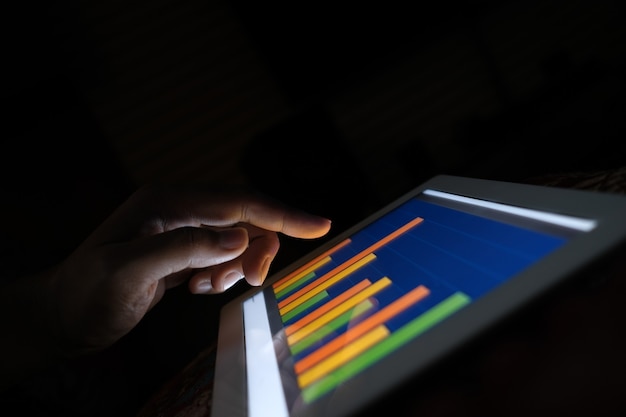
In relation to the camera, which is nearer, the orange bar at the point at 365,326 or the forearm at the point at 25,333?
the orange bar at the point at 365,326

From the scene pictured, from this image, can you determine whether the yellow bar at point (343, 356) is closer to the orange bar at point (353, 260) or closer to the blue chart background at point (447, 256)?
the blue chart background at point (447, 256)

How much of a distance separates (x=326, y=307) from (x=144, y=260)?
0.39 metres

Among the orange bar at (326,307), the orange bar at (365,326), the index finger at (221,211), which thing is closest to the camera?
the orange bar at (365,326)

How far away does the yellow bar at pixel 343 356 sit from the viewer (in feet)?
1.45

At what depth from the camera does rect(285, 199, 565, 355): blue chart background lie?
427 mm

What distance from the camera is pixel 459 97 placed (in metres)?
3.67

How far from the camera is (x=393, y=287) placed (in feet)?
1.80

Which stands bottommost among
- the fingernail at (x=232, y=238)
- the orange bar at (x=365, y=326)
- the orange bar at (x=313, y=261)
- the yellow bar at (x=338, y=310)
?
the orange bar at (x=313, y=261)

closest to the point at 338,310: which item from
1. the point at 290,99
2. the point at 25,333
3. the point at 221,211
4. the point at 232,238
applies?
the point at 232,238

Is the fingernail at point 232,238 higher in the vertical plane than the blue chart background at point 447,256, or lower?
higher

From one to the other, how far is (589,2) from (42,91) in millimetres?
4565

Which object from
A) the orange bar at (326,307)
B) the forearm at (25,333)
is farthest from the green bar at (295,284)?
the forearm at (25,333)

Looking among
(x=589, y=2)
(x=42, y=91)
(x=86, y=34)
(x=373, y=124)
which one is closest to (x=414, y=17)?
(x=373, y=124)

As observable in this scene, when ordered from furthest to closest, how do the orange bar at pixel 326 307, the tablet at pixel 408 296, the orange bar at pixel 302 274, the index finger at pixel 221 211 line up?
the index finger at pixel 221 211, the orange bar at pixel 302 274, the orange bar at pixel 326 307, the tablet at pixel 408 296
